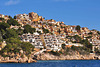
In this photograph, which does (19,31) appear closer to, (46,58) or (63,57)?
(63,57)

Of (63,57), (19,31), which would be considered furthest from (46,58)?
(19,31)

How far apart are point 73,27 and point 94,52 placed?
63.4 meters

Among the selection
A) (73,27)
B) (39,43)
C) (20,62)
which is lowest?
(20,62)

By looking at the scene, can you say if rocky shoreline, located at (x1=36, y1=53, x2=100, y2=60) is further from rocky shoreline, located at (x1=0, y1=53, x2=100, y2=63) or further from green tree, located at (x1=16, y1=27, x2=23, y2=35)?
green tree, located at (x1=16, y1=27, x2=23, y2=35)

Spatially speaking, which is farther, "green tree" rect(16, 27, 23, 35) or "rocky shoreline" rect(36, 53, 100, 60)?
"green tree" rect(16, 27, 23, 35)

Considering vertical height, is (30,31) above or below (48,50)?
above

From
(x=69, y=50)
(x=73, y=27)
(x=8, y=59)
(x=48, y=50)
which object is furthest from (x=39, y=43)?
(x=73, y=27)

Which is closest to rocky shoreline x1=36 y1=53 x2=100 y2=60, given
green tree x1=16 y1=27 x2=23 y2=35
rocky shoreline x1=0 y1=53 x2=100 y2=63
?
rocky shoreline x1=0 y1=53 x2=100 y2=63

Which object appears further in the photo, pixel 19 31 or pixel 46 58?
pixel 19 31

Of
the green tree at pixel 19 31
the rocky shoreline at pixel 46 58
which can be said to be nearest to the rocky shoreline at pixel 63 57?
the rocky shoreline at pixel 46 58

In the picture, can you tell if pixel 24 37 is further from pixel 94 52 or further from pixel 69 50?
pixel 94 52

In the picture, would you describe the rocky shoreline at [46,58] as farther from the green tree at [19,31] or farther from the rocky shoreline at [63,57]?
the green tree at [19,31]

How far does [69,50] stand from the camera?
118m

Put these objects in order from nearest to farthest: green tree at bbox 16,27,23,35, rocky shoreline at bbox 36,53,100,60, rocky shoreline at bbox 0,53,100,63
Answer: rocky shoreline at bbox 0,53,100,63 < rocky shoreline at bbox 36,53,100,60 < green tree at bbox 16,27,23,35
